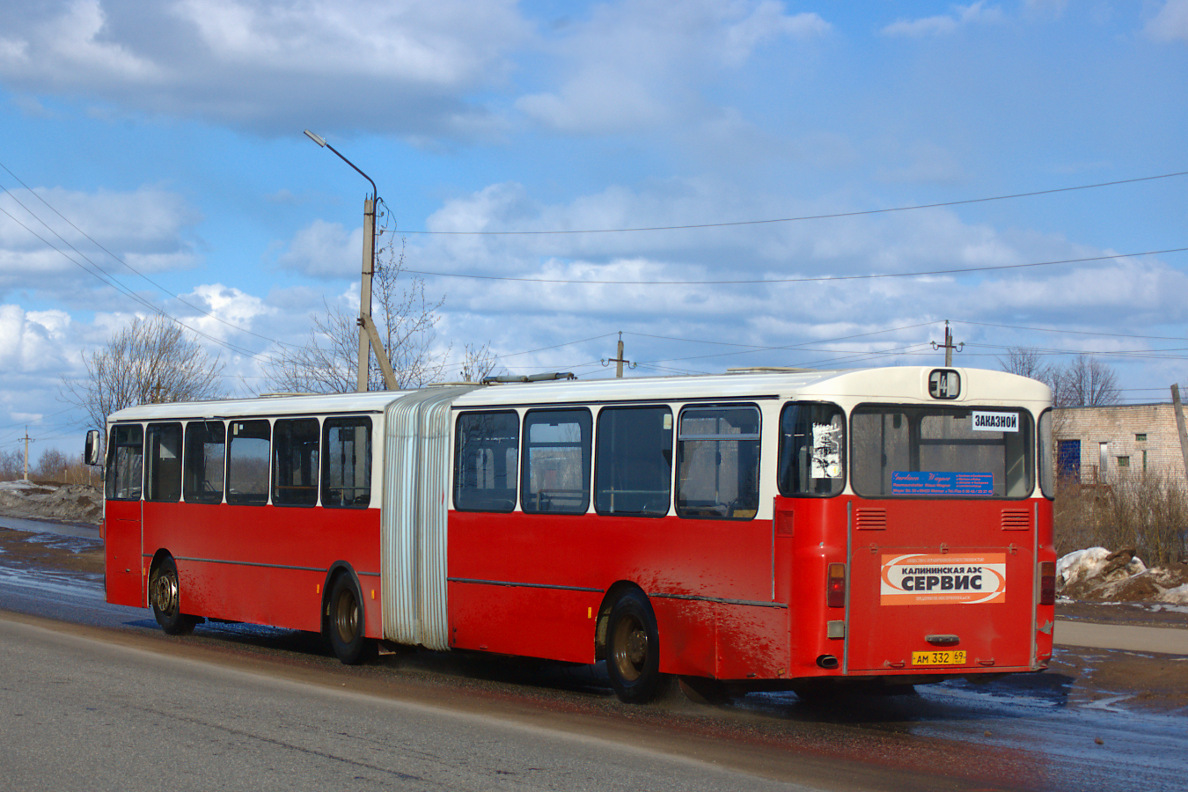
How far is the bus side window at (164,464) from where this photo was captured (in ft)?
Result: 55.7

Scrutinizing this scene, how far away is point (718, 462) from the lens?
A: 10.3 meters

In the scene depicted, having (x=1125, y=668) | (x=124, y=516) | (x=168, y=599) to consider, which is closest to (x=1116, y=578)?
(x=1125, y=668)

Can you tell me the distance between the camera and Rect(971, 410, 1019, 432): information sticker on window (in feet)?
33.5

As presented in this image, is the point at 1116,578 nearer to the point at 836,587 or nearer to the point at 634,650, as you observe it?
the point at 634,650

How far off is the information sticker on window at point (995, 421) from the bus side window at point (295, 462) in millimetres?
7580

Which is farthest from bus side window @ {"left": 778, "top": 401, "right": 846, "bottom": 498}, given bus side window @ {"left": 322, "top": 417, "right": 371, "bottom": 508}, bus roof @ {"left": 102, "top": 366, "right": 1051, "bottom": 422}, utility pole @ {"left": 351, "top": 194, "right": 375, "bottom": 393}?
utility pole @ {"left": 351, "top": 194, "right": 375, "bottom": 393}

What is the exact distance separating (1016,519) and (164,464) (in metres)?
11.5

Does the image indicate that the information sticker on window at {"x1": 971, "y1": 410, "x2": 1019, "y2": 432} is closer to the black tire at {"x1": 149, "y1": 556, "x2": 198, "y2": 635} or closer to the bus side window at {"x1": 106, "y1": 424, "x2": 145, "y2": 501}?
the black tire at {"x1": 149, "y1": 556, "x2": 198, "y2": 635}

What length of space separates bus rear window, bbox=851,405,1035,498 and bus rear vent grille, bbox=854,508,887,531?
0.12 meters

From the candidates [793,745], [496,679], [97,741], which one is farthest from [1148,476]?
[97,741]

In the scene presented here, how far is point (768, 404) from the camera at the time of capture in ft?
32.5

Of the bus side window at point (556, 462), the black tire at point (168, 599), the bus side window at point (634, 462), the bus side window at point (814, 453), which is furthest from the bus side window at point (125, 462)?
the bus side window at point (814, 453)

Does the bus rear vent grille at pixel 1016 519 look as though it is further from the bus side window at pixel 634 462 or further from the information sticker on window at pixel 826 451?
the bus side window at pixel 634 462

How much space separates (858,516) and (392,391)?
254 inches
